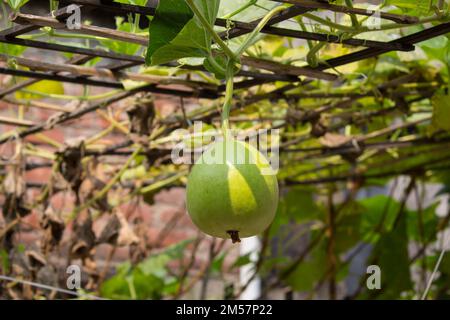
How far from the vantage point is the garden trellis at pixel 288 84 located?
86 cm

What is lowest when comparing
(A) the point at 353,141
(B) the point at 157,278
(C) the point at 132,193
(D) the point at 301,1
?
(B) the point at 157,278

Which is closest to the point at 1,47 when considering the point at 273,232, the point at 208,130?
the point at 208,130

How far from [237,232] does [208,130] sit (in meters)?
0.85

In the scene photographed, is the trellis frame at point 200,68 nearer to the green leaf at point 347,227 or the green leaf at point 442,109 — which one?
the green leaf at point 442,109

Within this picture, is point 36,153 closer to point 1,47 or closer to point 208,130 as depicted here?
point 208,130

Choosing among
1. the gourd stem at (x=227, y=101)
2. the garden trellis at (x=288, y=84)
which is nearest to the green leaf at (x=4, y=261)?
the garden trellis at (x=288, y=84)

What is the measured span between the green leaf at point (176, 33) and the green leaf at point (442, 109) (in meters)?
0.57

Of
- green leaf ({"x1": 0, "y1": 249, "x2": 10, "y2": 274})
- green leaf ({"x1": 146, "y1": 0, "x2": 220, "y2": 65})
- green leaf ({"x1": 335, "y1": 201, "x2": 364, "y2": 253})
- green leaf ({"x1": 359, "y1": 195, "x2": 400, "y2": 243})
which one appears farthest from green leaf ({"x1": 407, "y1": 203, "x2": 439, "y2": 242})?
green leaf ({"x1": 146, "y1": 0, "x2": 220, "y2": 65})

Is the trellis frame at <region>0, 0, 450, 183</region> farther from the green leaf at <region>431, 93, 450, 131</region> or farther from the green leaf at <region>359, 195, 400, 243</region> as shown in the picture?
the green leaf at <region>359, 195, 400, 243</region>

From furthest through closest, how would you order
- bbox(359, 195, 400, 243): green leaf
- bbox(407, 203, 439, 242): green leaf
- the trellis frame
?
1. bbox(359, 195, 400, 243): green leaf
2. bbox(407, 203, 439, 242): green leaf
3. the trellis frame

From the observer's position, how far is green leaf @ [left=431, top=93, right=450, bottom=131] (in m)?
1.22

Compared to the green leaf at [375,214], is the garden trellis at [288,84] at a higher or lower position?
higher

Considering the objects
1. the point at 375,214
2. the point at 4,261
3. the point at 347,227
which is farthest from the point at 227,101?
the point at 375,214

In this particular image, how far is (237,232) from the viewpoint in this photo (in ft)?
2.20
